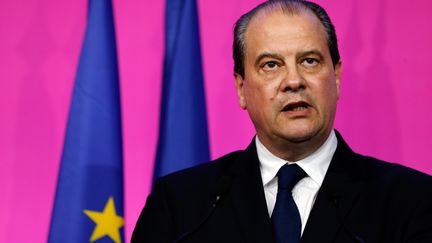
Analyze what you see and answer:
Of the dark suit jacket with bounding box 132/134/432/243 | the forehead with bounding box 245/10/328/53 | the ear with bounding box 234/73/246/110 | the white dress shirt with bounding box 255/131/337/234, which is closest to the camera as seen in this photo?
the dark suit jacket with bounding box 132/134/432/243

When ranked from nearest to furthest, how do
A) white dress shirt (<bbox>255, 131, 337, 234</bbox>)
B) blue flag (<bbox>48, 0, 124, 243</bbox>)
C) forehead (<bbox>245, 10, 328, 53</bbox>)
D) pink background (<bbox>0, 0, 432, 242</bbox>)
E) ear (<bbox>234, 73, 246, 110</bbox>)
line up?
white dress shirt (<bbox>255, 131, 337, 234</bbox>), forehead (<bbox>245, 10, 328, 53</bbox>), ear (<bbox>234, 73, 246, 110</bbox>), blue flag (<bbox>48, 0, 124, 243</bbox>), pink background (<bbox>0, 0, 432, 242</bbox>)

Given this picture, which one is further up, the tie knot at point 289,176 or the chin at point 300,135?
the chin at point 300,135

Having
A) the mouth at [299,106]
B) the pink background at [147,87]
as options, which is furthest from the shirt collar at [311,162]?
the pink background at [147,87]

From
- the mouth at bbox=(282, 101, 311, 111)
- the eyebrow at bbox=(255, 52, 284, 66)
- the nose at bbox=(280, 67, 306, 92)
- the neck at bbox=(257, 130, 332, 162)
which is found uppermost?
the eyebrow at bbox=(255, 52, 284, 66)

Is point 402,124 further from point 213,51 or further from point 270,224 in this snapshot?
point 270,224

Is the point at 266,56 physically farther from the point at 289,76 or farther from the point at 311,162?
→ the point at 311,162

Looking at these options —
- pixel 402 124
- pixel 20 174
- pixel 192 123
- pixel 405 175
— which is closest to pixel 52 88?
pixel 20 174

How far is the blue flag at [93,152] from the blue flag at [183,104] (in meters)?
0.17

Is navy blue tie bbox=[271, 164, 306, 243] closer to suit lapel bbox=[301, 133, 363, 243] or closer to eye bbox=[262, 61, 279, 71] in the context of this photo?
suit lapel bbox=[301, 133, 363, 243]

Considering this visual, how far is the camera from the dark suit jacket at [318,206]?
1.64 meters

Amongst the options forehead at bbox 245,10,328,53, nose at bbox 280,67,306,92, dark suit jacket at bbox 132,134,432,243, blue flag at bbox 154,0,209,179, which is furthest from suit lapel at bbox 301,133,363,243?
blue flag at bbox 154,0,209,179

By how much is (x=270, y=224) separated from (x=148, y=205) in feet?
1.20

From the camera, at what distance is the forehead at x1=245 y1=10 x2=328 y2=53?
186 cm

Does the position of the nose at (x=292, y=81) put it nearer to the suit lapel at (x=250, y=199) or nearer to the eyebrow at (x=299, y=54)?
the eyebrow at (x=299, y=54)
